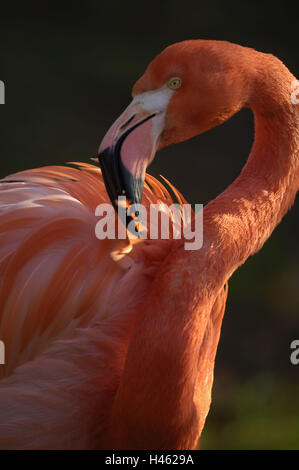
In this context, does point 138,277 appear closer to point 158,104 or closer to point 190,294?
point 190,294

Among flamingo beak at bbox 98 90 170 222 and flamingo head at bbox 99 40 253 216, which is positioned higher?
flamingo head at bbox 99 40 253 216

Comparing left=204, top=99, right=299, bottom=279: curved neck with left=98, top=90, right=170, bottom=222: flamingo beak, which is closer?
left=98, top=90, right=170, bottom=222: flamingo beak

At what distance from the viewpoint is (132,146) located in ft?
4.31

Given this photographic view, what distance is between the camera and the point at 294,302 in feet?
9.70

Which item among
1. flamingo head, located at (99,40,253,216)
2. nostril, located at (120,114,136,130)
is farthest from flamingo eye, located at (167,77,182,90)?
nostril, located at (120,114,136,130)

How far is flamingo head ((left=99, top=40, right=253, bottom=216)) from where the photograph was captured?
4.41 feet

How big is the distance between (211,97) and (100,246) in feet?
1.43

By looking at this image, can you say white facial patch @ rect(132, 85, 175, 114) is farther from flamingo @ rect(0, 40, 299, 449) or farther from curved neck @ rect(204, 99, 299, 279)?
curved neck @ rect(204, 99, 299, 279)

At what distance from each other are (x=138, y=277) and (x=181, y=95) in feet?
1.41

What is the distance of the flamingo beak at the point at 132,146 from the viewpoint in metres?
1.28

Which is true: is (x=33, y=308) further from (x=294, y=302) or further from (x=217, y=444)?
(x=294, y=302)

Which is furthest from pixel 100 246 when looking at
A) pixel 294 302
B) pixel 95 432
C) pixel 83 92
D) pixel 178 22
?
pixel 178 22

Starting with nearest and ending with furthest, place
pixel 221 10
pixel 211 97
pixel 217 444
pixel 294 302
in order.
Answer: pixel 211 97
pixel 217 444
pixel 294 302
pixel 221 10

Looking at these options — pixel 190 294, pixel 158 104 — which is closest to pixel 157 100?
pixel 158 104
